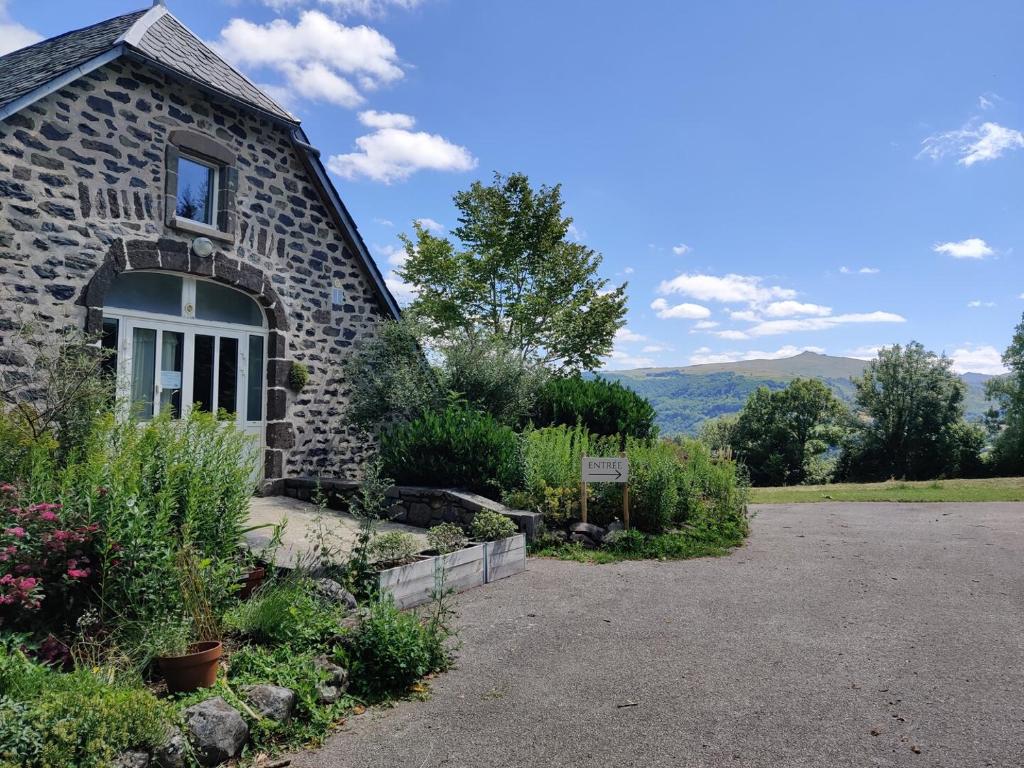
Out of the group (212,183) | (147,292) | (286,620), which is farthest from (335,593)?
(212,183)

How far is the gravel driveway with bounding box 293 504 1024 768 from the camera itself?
3.38m

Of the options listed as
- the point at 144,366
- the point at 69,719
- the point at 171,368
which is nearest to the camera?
the point at 69,719

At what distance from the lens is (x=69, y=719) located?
9.37 feet

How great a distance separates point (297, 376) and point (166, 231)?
2948mm

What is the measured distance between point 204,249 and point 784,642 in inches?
354

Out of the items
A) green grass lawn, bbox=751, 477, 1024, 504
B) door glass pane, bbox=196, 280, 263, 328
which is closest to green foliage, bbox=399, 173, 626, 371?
green grass lawn, bbox=751, 477, 1024, 504

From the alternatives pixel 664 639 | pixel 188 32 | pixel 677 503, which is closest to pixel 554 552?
pixel 677 503

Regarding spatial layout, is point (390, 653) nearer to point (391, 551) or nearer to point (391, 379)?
point (391, 551)

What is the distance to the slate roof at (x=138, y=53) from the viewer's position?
27.1 feet

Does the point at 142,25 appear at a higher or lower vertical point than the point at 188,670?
higher

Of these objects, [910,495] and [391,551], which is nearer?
[391,551]

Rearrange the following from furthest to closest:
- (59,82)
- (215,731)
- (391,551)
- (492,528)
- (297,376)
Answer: (297,376), (59,82), (492,528), (391,551), (215,731)

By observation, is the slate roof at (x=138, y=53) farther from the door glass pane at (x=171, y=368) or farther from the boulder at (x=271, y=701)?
the boulder at (x=271, y=701)

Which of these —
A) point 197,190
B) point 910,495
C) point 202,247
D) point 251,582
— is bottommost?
point 910,495
